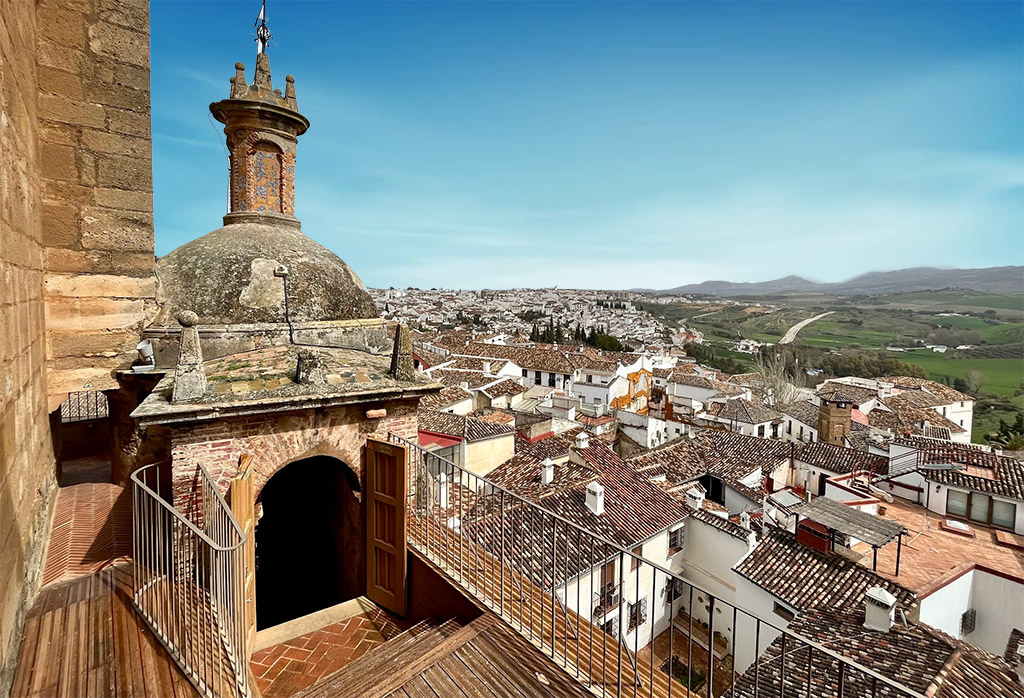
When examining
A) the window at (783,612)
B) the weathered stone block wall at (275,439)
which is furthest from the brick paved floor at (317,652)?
the window at (783,612)

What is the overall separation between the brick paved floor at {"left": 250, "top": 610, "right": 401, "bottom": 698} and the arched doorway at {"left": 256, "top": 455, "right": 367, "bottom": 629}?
7.58 ft

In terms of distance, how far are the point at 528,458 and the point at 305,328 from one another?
12.3m

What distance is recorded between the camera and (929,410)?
3850 cm

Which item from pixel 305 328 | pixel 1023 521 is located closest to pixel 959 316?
pixel 1023 521

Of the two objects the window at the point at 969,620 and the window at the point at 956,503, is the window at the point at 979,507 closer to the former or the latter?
the window at the point at 956,503

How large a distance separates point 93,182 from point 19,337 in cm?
272

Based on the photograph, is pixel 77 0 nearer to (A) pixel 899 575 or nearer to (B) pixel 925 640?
(B) pixel 925 640

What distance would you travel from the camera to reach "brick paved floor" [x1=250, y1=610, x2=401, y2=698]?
16.1 ft

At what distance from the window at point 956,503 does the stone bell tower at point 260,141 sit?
869 inches

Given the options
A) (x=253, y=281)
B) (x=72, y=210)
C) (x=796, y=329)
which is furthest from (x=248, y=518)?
(x=796, y=329)

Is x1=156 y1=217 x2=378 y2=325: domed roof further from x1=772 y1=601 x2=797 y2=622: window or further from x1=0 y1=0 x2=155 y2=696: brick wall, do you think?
x1=772 y1=601 x2=797 y2=622: window

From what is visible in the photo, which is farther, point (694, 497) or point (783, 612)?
point (694, 497)

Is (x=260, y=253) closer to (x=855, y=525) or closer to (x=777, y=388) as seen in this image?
(x=855, y=525)

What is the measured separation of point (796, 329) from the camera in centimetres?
13412
